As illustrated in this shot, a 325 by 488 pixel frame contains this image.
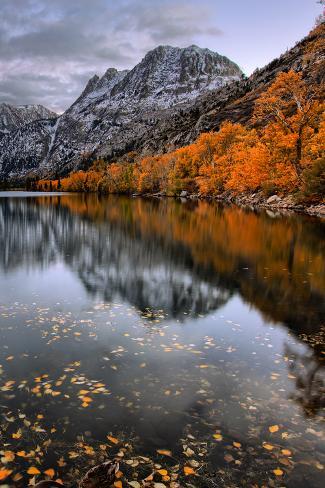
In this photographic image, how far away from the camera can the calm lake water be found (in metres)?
6.66

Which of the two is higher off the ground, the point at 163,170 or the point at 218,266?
the point at 163,170

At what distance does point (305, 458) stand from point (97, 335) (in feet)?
23.5

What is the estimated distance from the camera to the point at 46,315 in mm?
14102

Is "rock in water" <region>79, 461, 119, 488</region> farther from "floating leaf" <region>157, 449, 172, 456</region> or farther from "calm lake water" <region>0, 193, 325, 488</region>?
"floating leaf" <region>157, 449, 172, 456</region>

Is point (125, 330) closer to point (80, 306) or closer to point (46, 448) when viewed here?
point (80, 306)

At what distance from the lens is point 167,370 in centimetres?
984

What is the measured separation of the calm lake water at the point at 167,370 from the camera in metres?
6.66

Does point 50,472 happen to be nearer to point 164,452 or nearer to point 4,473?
point 4,473

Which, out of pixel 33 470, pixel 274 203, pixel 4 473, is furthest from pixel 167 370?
pixel 274 203

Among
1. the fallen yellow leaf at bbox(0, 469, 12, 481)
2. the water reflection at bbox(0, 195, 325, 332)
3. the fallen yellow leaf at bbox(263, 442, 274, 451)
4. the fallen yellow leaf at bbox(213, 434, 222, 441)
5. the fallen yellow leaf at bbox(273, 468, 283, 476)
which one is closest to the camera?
the fallen yellow leaf at bbox(0, 469, 12, 481)

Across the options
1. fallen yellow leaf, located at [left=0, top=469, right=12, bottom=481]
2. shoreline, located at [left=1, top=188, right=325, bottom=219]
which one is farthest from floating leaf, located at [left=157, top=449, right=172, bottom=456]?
shoreline, located at [left=1, top=188, right=325, bottom=219]

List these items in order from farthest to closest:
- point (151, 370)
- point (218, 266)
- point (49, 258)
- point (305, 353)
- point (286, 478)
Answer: point (49, 258) < point (218, 266) < point (305, 353) < point (151, 370) < point (286, 478)

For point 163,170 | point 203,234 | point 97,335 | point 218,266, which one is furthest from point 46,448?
point 163,170

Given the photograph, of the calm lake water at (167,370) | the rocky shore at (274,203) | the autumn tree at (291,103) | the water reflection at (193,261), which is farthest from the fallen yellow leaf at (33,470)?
the autumn tree at (291,103)
